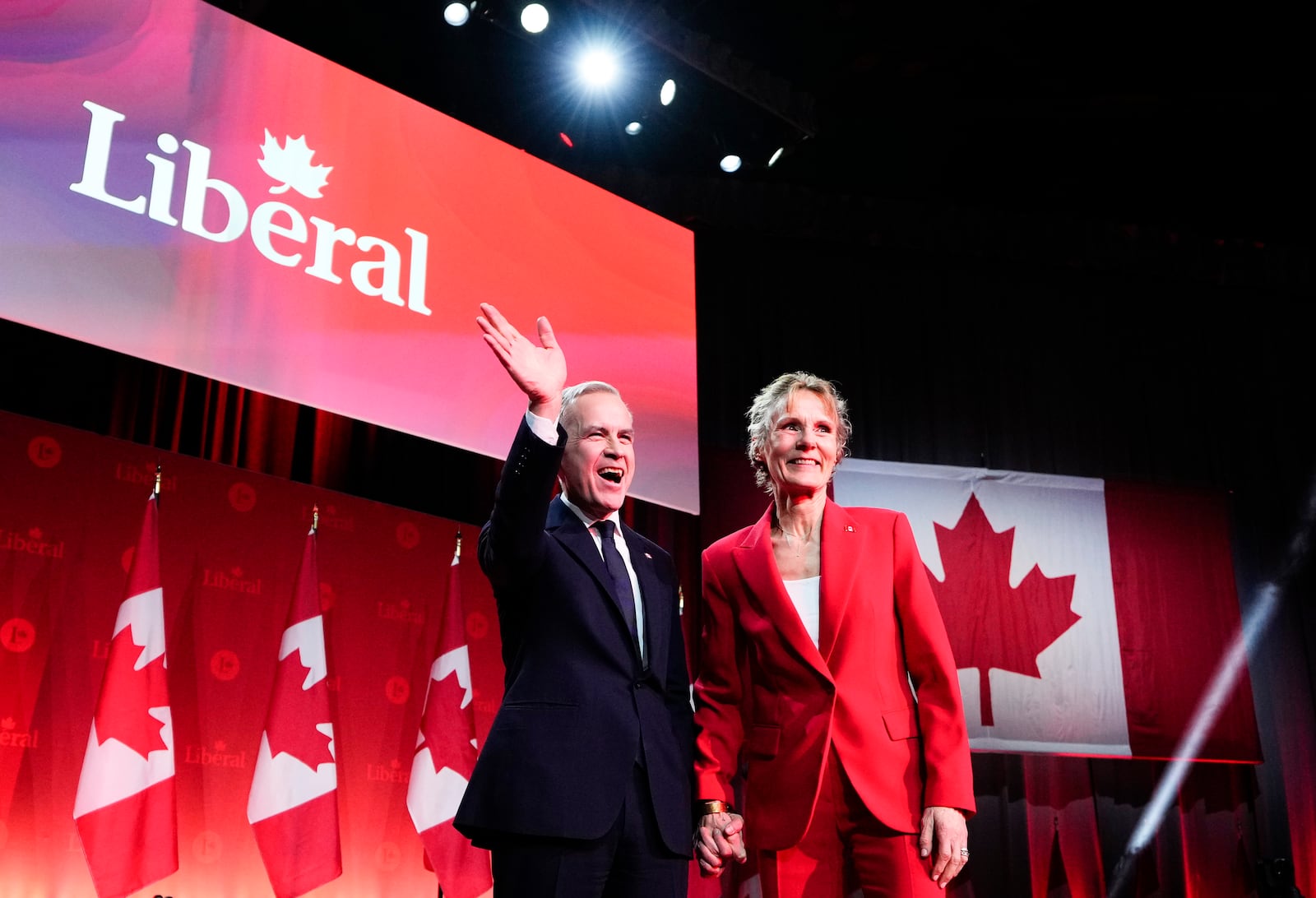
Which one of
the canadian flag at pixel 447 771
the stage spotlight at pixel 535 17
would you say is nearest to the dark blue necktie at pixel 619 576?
the canadian flag at pixel 447 771

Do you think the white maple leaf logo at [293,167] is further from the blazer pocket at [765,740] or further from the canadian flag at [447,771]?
the blazer pocket at [765,740]

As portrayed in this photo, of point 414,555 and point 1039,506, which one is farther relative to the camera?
point 1039,506

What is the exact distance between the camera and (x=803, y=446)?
7.32 ft

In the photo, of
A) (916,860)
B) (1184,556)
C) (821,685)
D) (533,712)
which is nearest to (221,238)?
(533,712)

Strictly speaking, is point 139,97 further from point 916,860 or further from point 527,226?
point 916,860

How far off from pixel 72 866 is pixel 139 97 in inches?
96.8

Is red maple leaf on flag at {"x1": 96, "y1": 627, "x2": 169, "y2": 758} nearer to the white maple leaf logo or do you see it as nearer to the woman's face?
the white maple leaf logo

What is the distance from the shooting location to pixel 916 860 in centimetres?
189

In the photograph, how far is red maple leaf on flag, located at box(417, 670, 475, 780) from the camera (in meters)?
4.07

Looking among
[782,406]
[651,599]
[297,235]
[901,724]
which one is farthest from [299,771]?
[901,724]

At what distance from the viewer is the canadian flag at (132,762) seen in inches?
132

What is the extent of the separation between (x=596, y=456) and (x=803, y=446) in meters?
0.45

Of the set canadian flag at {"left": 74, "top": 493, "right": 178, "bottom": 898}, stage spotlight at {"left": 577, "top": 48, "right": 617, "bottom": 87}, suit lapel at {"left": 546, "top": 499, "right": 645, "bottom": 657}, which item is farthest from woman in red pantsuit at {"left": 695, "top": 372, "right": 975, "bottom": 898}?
stage spotlight at {"left": 577, "top": 48, "right": 617, "bottom": 87}

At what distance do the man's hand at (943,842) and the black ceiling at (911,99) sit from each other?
3.24m
